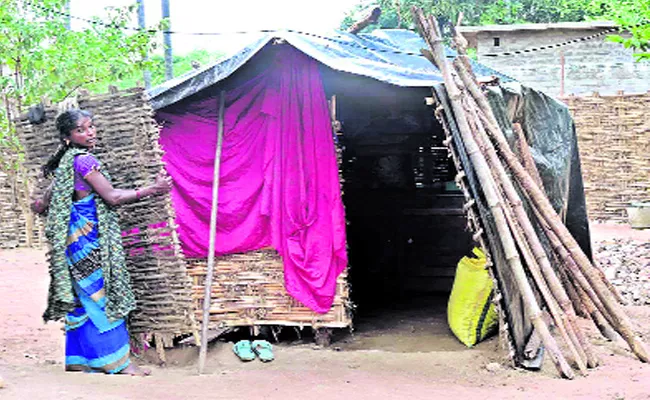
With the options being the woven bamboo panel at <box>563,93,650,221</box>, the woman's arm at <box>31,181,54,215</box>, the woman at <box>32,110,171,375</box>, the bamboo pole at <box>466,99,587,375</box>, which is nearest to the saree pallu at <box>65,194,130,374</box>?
the woman at <box>32,110,171,375</box>

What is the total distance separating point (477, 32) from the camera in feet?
60.8

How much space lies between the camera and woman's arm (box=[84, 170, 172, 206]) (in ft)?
16.1

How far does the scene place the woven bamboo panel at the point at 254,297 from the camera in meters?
6.42

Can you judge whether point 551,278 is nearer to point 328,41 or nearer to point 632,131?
point 328,41

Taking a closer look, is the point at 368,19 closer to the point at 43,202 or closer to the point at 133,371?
the point at 43,202

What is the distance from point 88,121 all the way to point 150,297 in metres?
1.28

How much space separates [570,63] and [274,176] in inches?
560

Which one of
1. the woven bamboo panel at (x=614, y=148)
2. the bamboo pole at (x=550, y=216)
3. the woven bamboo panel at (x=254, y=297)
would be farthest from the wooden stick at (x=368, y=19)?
the woven bamboo panel at (x=614, y=148)

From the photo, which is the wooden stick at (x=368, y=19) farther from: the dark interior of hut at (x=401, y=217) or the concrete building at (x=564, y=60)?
the concrete building at (x=564, y=60)

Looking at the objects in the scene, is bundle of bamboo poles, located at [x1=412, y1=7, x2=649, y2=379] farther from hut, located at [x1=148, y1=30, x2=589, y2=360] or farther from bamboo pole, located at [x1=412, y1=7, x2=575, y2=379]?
hut, located at [x1=148, y1=30, x2=589, y2=360]

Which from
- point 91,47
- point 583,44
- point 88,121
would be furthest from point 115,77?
point 583,44

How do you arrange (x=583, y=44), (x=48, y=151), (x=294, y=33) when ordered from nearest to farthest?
(x=48, y=151), (x=294, y=33), (x=583, y=44)

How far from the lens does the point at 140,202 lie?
5.33 meters

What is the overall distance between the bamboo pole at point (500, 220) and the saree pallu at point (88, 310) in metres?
2.63
